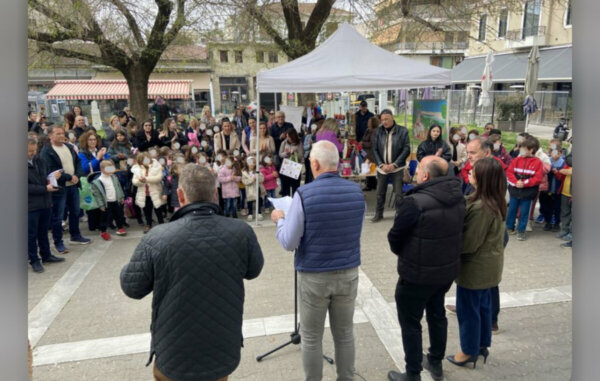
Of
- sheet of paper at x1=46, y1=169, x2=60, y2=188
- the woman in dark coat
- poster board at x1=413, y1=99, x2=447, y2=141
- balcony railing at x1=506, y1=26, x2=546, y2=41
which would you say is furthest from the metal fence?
sheet of paper at x1=46, y1=169, x2=60, y2=188

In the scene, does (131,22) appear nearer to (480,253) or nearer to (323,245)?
(323,245)

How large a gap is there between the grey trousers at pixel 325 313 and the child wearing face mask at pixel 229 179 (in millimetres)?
4441

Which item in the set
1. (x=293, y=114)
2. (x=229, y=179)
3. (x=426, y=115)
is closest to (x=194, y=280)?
(x=229, y=179)

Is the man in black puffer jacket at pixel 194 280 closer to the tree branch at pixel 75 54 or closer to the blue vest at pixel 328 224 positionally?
the blue vest at pixel 328 224

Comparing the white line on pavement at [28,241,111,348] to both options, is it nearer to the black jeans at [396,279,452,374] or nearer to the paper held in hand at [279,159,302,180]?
the paper held in hand at [279,159,302,180]

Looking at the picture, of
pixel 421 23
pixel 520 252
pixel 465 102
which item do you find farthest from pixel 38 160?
pixel 465 102

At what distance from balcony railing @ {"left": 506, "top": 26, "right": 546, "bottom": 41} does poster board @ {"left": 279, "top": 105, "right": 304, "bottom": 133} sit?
2553cm

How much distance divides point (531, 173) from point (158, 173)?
229 inches

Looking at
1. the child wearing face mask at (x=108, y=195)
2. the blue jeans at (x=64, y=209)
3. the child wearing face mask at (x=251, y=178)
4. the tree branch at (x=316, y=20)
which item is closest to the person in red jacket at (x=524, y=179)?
the child wearing face mask at (x=251, y=178)

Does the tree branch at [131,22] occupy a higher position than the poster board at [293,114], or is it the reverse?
the tree branch at [131,22]

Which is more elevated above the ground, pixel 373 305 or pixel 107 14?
pixel 107 14

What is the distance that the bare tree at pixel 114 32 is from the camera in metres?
9.43

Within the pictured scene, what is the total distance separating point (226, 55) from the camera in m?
44.1

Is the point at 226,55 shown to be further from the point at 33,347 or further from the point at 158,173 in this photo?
the point at 33,347
